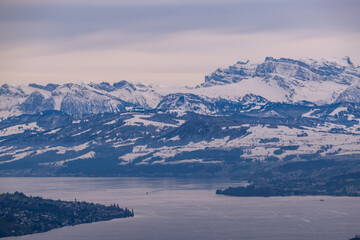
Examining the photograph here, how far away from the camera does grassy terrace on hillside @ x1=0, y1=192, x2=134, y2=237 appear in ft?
529

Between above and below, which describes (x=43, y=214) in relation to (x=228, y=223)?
above

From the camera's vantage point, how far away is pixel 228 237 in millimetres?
150500

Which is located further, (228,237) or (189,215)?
(189,215)

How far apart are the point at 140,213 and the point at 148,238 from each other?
33573 millimetres

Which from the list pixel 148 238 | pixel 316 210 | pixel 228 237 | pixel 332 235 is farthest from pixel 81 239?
pixel 316 210

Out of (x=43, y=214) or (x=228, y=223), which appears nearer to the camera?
(x=228, y=223)

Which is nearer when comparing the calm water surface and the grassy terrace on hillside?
the calm water surface

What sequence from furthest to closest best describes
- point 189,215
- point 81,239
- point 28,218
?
point 189,215
point 28,218
point 81,239

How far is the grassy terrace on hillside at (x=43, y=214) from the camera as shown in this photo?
529ft

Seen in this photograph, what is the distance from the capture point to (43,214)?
172 m

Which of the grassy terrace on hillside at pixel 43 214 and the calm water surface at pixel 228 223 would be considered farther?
the grassy terrace on hillside at pixel 43 214

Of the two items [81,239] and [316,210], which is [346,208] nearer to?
[316,210]

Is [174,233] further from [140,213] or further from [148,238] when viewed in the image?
[140,213]

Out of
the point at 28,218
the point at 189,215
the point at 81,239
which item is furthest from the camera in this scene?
the point at 189,215
